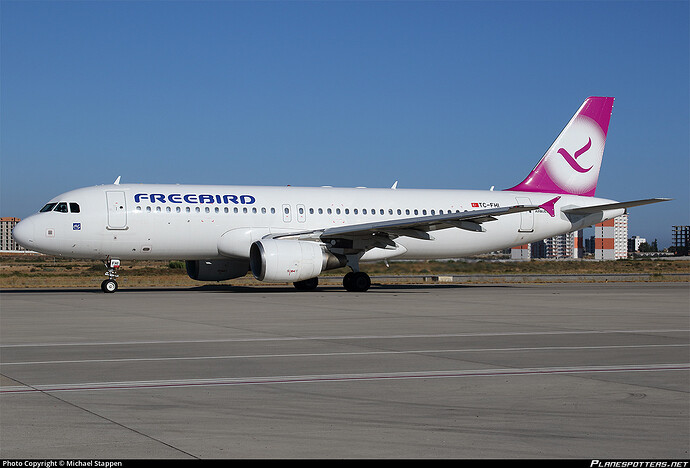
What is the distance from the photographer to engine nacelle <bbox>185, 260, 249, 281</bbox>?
1143 inches

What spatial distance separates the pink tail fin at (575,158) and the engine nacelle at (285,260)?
1147 centimetres

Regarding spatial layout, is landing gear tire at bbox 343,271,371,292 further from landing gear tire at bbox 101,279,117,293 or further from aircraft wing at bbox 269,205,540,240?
landing gear tire at bbox 101,279,117,293

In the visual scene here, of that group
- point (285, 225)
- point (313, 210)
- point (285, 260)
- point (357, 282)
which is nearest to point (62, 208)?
point (285, 225)

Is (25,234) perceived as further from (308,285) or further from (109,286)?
(308,285)

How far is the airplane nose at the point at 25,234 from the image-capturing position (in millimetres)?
25719

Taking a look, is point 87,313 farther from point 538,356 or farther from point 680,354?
point 680,354

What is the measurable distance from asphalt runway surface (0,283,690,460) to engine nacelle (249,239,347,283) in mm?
7145

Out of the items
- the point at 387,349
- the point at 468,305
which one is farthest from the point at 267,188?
the point at 387,349

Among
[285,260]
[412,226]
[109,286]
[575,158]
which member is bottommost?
[109,286]

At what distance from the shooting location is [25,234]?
84.3ft

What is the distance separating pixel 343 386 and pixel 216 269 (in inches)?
822

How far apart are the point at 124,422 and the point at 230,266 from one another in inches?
885

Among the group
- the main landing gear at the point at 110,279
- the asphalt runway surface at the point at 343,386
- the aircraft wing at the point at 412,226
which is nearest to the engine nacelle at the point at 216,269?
the aircraft wing at the point at 412,226

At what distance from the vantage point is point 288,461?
5613 millimetres
